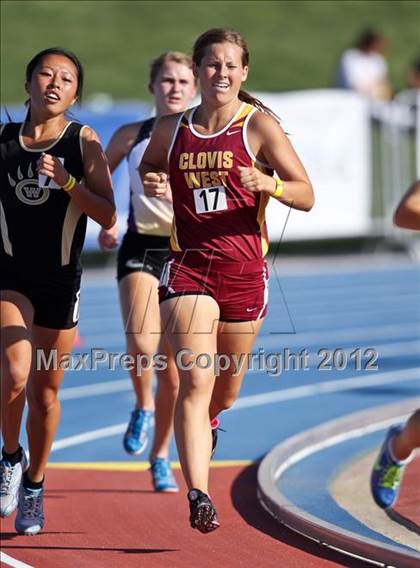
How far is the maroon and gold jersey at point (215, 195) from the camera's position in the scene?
21.5 feet

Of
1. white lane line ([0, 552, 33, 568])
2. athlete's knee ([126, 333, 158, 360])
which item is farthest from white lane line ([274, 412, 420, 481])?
white lane line ([0, 552, 33, 568])

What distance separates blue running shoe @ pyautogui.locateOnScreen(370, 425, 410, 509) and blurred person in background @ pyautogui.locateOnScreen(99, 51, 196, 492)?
1492 millimetres

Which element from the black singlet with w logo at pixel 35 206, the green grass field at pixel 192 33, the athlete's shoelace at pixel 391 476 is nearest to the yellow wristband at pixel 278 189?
the black singlet with w logo at pixel 35 206

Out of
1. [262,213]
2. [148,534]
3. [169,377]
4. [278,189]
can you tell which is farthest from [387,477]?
[278,189]

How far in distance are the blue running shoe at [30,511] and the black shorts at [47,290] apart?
100 centimetres

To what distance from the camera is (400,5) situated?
38.6 m

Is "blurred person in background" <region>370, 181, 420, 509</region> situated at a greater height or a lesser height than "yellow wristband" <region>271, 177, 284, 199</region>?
lesser

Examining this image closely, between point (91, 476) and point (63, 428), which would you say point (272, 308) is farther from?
point (91, 476)

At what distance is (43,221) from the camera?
6.95m

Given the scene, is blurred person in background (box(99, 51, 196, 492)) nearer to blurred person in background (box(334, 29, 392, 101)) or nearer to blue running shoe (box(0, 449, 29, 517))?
blue running shoe (box(0, 449, 29, 517))

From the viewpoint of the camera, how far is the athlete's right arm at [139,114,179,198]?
665cm

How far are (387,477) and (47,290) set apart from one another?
2257 mm

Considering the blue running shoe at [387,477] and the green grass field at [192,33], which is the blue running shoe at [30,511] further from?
the green grass field at [192,33]

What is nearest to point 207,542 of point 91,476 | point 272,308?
point 91,476
